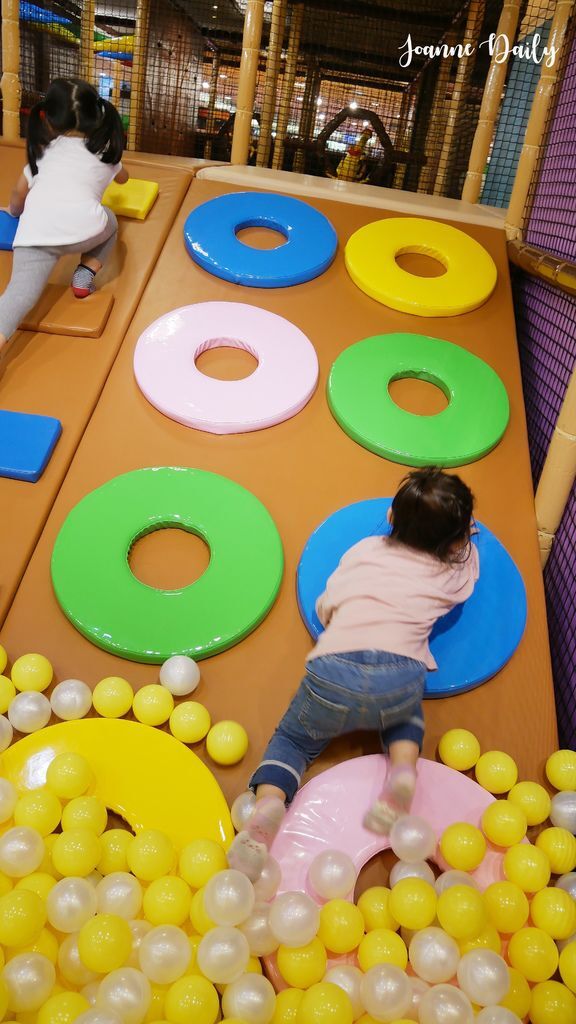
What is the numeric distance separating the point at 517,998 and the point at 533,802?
1.12 feet

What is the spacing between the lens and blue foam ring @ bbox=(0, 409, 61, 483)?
177 cm

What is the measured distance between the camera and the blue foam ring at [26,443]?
177cm

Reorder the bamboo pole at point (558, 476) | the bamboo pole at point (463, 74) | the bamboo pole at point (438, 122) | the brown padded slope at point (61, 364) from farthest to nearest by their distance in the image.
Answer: the bamboo pole at point (438, 122)
the bamboo pole at point (463, 74)
the bamboo pole at point (558, 476)
the brown padded slope at point (61, 364)

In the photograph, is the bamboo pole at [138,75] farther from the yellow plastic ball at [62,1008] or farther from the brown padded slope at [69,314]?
the yellow plastic ball at [62,1008]

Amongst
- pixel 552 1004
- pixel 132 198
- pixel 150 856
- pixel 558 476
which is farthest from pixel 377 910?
pixel 132 198

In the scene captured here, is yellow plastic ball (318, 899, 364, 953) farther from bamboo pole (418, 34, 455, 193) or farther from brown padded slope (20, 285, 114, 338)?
bamboo pole (418, 34, 455, 193)

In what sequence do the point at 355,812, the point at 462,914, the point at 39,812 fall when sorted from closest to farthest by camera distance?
the point at 462,914 < the point at 39,812 < the point at 355,812

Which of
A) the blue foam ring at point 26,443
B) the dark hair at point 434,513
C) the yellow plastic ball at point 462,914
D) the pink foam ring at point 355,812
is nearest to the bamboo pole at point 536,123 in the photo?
the dark hair at point 434,513

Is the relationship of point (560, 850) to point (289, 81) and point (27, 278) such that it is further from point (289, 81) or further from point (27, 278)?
point (289, 81)

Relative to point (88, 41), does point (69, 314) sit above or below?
below

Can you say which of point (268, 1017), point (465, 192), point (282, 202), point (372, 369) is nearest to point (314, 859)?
point (268, 1017)

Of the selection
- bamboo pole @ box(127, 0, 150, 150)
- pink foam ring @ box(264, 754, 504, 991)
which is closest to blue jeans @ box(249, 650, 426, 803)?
pink foam ring @ box(264, 754, 504, 991)

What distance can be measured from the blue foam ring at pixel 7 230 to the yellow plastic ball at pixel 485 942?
7.46ft

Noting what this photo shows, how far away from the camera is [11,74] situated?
3.04 metres
